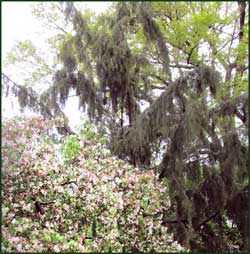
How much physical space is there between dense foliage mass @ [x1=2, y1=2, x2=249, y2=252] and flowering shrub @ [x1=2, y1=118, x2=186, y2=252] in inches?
7.7

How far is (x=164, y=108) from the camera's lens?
3.96 metres

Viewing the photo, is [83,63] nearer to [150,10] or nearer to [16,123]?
[150,10]

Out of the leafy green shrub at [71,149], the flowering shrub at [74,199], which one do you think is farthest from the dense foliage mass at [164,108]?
the flowering shrub at [74,199]

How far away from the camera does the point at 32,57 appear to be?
5.54 meters

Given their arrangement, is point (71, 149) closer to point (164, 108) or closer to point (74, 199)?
point (74, 199)

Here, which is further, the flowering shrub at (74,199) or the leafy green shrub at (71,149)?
the leafy green shrub at (71,149)

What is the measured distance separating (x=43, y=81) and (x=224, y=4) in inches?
98.4

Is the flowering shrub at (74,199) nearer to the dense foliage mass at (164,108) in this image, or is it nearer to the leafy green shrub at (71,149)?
the leafy green shrub at (71,149)

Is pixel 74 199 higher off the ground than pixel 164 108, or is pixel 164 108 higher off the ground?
pixel 164 108

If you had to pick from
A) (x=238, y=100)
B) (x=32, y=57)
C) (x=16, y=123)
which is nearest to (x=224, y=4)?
(x=238, y=100)

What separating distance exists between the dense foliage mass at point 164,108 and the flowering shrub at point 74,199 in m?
0.20

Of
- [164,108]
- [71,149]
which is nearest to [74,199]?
[71,149]

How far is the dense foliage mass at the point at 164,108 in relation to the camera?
3936 mm

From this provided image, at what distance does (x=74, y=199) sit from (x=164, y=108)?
1356mm
